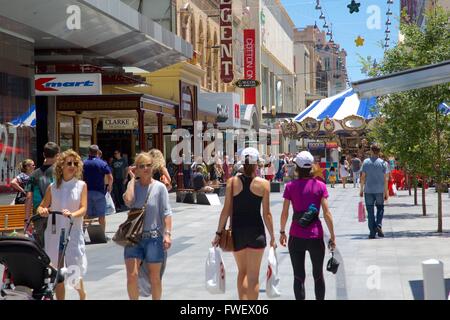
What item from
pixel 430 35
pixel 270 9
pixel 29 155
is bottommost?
pixel 29 155

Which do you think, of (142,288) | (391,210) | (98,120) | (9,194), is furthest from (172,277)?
(98,120)

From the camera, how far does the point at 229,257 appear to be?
13.7 m

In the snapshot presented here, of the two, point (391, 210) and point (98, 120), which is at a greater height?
point (98, 120)

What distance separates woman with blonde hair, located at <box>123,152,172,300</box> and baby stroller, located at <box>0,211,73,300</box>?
0.90 metres

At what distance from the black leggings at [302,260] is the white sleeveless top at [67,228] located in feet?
6.87

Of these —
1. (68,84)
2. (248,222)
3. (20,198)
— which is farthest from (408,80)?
(68,84)

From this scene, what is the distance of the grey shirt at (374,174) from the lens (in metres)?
16.0

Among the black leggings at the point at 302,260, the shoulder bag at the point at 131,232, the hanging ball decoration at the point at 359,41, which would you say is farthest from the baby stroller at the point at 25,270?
the hanging ball decoration at the point at 359,41

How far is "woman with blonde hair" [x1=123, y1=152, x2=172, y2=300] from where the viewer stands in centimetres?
838

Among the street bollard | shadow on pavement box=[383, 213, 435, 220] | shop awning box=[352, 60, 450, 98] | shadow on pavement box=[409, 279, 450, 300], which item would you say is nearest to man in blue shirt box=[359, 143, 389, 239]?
shadow on pavement box=[383, 213, 435, 220]

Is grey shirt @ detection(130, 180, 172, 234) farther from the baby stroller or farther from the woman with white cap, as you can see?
the baby stroller

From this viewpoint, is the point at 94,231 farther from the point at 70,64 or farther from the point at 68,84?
the point at 70,64

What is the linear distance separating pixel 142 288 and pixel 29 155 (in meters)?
11.4

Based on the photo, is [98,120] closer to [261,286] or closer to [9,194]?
[9,194]
